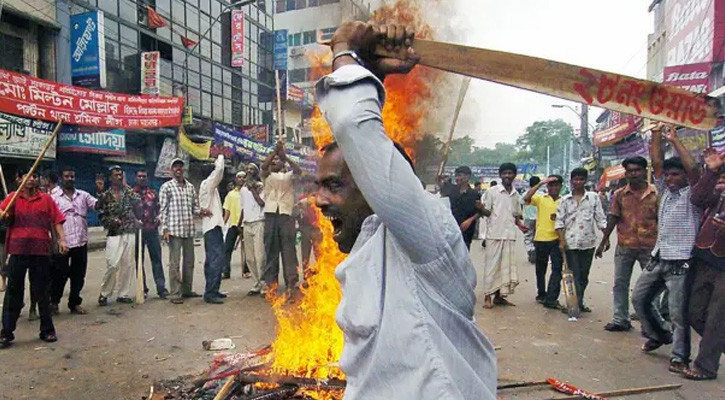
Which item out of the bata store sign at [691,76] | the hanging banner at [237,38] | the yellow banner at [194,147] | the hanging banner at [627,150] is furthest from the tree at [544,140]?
the yellow banner at [194,147]

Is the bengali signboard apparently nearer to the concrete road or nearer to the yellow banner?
the yellow banner

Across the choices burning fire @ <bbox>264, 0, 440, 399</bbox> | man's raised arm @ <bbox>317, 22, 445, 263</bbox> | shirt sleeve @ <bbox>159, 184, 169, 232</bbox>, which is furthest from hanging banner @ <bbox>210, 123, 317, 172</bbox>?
man's raised arm @ <bbox>317, 22, 445, 263</bbox>

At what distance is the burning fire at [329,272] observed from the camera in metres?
4.21

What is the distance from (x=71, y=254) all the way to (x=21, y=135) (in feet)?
27.1

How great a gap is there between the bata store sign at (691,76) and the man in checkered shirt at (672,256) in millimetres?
10355

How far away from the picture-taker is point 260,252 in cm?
867

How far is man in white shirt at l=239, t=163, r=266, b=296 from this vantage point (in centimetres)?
881

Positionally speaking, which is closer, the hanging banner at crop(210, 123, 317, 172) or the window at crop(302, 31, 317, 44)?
the window at crop(302, 31, 317, 44)

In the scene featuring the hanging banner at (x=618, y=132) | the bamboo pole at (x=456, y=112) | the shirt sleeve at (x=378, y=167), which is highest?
the hanging banner at (x=618, y=132)

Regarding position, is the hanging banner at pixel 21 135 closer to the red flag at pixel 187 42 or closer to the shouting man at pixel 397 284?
the red flag at pixel 187 42

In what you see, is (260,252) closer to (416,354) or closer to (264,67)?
(416,354)

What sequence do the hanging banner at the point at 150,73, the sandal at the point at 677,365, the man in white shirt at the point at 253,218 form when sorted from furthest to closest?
the hanging banner at the point at 150,73, the man in white shirt at the point at 253,218, the sandal at the point at 677,365

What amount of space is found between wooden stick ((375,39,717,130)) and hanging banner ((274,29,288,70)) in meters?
24.7

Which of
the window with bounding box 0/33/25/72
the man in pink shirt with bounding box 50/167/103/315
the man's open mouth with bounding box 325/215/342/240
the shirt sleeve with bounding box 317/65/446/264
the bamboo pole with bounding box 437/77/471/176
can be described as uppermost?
the window with bounding box 0/33/25/72
